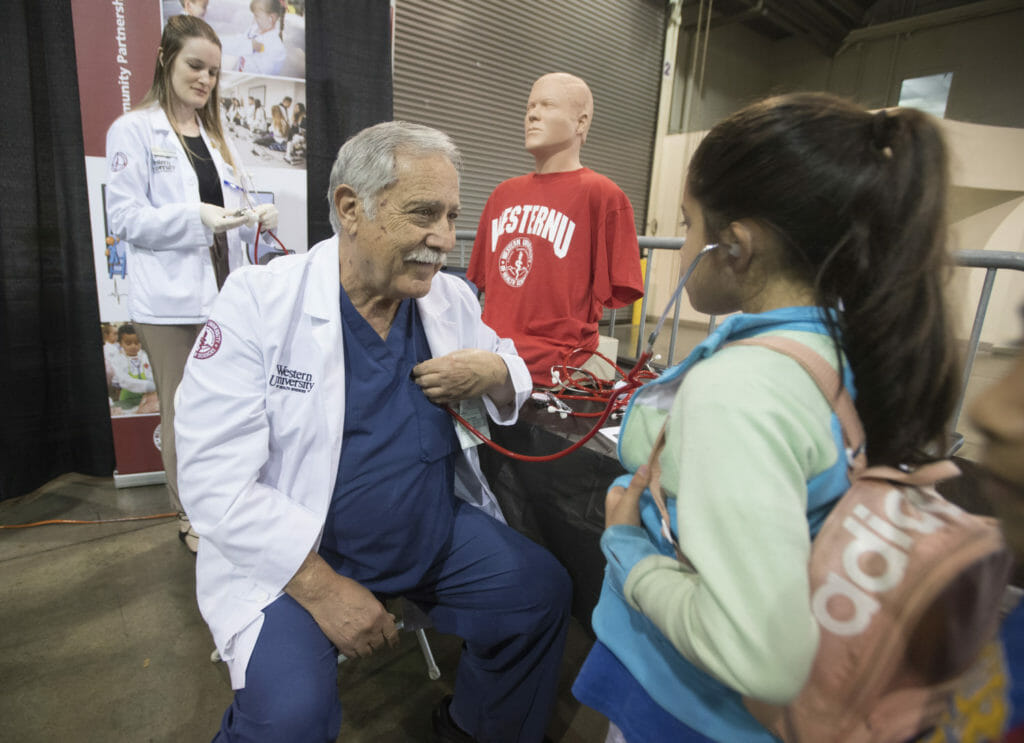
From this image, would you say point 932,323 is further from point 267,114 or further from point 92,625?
point 267,114

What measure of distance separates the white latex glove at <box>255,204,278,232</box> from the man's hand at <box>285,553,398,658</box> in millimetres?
1701

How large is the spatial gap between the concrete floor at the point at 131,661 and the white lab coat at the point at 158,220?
1093 mm

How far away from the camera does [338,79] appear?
3.08 meters

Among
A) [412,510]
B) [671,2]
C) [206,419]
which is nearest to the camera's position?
[206,419]

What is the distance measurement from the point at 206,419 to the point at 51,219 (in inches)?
93.5

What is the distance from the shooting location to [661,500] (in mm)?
725

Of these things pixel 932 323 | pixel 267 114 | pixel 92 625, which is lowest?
pixel 92 625

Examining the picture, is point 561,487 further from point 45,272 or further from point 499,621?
point 45,272

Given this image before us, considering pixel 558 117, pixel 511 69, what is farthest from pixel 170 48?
pixel 511 69

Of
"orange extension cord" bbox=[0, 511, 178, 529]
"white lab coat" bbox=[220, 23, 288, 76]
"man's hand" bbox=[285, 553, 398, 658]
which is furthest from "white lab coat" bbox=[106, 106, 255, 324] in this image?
"man's hand" bbox=[285, 553, 398, 658]

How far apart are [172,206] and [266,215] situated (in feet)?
1.15

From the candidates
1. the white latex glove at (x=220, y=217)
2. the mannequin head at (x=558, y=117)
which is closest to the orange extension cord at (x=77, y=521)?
the white latex glove at (x=220, y=217)

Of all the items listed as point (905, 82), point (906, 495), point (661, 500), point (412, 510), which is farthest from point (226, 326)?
point (905, 82)

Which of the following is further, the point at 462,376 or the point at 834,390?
the point at 462,376
